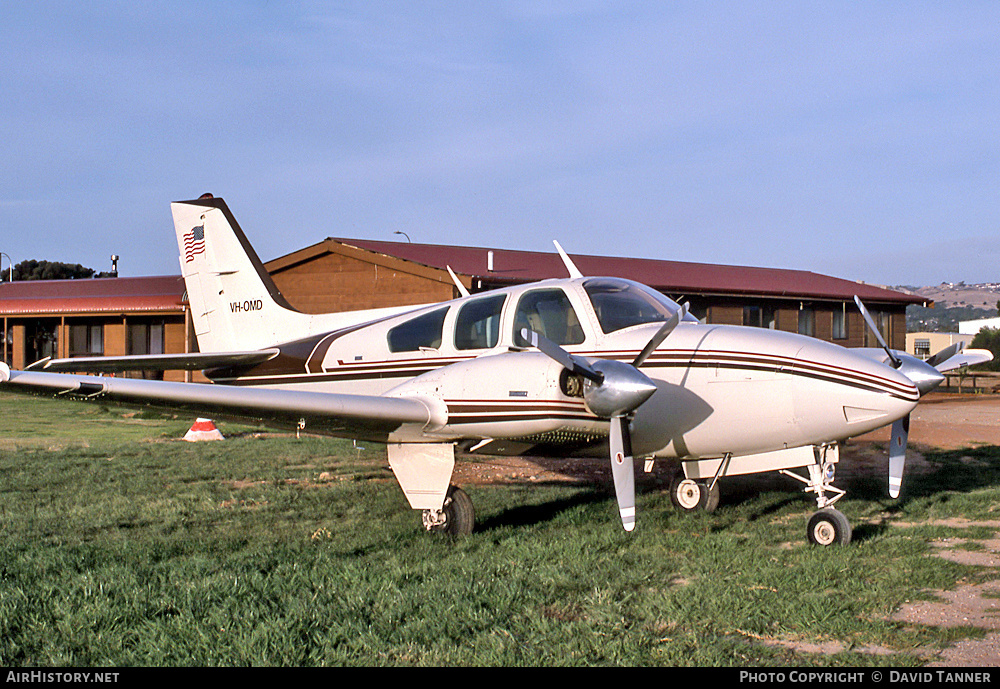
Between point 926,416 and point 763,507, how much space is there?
12.7 meters

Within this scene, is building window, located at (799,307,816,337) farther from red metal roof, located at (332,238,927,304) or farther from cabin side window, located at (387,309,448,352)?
cabin side window, located at (387,309,448,352)

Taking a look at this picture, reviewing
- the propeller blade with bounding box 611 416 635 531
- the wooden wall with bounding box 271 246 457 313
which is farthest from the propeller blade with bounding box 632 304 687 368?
the wooden wall with bounding box 271 246 457 313

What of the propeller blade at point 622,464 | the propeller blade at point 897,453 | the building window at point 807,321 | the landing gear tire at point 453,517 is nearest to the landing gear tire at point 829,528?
the propeller blade at point 897,453

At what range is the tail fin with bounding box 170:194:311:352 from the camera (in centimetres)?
1115

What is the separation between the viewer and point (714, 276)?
27.7 meters

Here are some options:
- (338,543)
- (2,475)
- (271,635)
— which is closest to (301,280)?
(2,475)

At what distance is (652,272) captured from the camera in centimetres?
2711

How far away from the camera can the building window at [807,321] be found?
27.2m

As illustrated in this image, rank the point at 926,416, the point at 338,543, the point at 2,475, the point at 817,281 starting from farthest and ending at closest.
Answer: the point at 817,281, the point at 926,416, the point at 2,475, the point at 338,543

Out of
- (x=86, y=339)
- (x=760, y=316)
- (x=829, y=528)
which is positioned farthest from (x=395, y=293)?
(x=86, y=339)

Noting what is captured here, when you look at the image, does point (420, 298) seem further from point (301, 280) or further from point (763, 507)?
point (763, 507)

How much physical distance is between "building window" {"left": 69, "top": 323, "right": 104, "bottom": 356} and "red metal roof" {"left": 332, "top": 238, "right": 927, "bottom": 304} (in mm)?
12872

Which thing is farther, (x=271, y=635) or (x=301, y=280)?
(x=301, y=280)

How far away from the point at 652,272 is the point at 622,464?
2109cm
